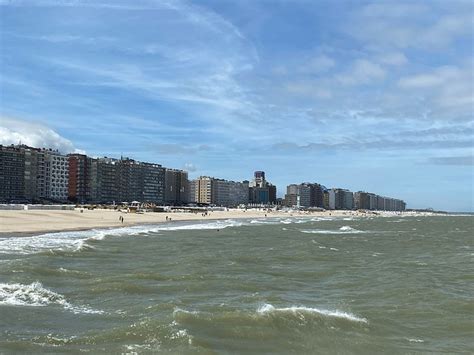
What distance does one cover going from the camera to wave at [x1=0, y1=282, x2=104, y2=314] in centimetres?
1608

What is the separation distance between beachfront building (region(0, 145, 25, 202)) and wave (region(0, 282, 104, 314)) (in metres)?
157

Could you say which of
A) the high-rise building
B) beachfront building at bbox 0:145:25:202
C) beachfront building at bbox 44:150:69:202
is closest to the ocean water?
beachfront building at bbox 0:145:25:202

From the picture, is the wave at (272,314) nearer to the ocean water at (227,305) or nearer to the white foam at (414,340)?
the ocean water at (227,305)

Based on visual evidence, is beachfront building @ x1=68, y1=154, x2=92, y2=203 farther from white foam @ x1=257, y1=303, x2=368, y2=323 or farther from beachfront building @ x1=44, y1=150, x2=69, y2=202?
white foam @ x1=257, y1=303, x2=368, y2=323

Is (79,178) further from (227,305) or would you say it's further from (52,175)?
(227,305)

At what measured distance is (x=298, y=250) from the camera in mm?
37594

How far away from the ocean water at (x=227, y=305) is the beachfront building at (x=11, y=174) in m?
147

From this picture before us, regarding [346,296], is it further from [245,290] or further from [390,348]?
[390,348]

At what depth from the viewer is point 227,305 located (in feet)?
55.5

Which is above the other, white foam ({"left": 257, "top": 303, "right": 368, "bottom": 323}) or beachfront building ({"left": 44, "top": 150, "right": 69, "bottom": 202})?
beachfront building ({"left": 44, "top": 150, "right": 69, "bottom": 202})

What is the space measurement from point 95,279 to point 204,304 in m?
6.20

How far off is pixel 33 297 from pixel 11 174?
6413 inches

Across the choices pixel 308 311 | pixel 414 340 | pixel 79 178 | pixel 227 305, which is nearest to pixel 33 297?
pixel 227 305

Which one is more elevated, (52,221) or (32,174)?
(32,174)
